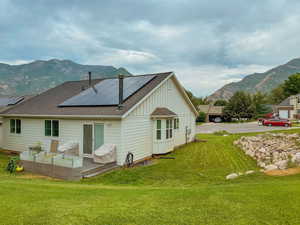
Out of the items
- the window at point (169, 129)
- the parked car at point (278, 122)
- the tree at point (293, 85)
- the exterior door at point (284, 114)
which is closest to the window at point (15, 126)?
the window at point (169, 129)

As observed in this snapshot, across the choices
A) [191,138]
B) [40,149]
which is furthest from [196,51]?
[40,149]

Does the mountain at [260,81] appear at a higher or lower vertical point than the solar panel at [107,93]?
Answer: higher

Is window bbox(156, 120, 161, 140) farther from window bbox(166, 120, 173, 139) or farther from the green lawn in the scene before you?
the green lawn

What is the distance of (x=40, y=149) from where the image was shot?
38.1 feet

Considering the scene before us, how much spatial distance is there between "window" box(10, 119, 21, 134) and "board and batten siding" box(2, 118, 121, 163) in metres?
0.27

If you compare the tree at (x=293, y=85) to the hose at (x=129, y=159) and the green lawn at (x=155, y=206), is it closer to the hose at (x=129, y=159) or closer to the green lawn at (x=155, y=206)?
the green lawn at (x=155, y=206)

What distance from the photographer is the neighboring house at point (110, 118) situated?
9.94 metres

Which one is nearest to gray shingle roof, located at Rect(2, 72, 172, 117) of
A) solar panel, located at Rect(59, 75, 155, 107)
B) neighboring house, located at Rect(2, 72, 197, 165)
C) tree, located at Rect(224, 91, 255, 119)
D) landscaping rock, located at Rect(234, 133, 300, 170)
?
neighboring house, located at Rect(2, 72, 197, 165)

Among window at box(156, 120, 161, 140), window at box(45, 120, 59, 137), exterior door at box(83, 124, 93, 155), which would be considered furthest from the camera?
window at box(156, 120, 161, 140)

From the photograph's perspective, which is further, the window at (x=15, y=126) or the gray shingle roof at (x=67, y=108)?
the window at (x=15, y=126)

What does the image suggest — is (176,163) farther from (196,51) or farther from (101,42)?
(101,42)

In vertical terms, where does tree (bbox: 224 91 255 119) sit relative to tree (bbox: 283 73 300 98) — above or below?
below

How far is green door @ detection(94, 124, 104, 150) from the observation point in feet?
33.0

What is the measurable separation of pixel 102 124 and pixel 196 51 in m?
14.0
